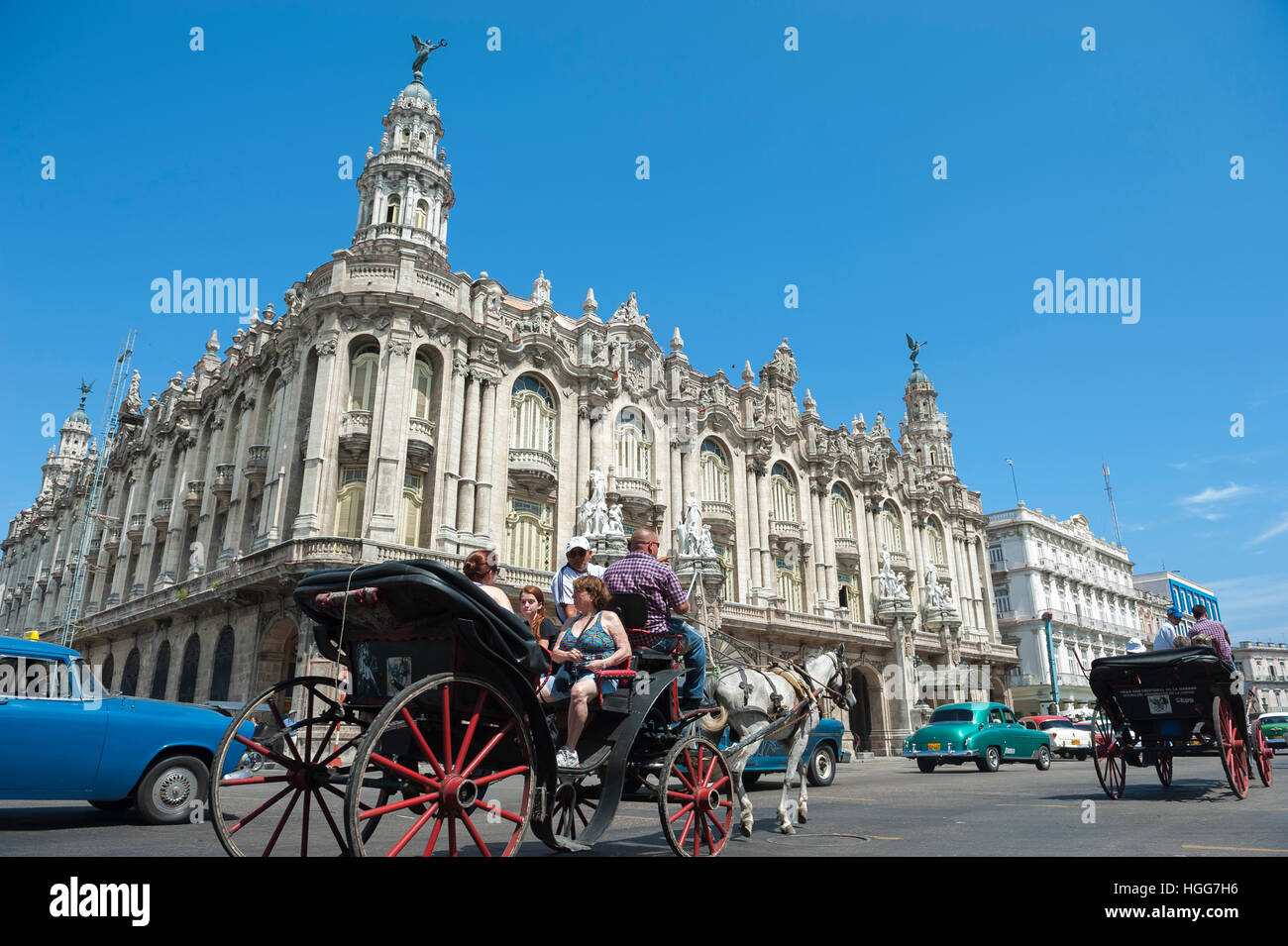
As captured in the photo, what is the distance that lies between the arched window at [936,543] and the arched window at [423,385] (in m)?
33.7

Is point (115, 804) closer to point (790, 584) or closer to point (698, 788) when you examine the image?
point (698, 788)

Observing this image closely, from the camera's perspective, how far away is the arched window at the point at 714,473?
126 feet

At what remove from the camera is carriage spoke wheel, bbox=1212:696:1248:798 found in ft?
33.1

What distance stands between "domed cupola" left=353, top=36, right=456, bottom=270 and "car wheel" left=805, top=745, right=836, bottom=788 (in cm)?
2300

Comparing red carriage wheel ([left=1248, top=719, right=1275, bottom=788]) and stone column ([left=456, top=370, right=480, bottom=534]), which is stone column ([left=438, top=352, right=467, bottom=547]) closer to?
stone column ([left=456, top=370, right=480, bottom=534])

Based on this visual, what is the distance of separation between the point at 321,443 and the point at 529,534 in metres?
8.48

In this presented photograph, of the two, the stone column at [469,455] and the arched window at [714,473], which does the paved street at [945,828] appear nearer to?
the stone column at [469,455]

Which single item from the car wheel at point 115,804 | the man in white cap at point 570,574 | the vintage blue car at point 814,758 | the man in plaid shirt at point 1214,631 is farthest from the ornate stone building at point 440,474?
the man in plaid shirt at point 1214,631

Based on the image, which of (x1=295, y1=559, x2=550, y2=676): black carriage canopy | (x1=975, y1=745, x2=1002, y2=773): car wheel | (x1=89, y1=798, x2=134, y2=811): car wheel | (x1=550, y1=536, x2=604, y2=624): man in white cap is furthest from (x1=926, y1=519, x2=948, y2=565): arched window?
(x1=295, y1=559, x2=550, y2=676): black carriage canopy

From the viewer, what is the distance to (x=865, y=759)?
35.7 meters

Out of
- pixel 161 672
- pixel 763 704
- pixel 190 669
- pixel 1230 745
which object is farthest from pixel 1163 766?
pixel 161 672

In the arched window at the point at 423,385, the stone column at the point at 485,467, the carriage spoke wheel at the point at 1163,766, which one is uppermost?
the arched window at the point at 423,385
